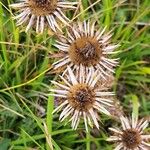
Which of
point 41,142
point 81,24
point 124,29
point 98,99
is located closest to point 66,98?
point 98,99

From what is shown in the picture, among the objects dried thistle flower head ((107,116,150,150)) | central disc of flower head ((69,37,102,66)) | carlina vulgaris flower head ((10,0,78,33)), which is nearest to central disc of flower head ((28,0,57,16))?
carlina vulgaris flower head ((10,0,78,33))

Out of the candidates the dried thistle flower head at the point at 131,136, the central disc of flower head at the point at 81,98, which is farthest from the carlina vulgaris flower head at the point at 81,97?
the dried thistle flower head at the point at 131,136

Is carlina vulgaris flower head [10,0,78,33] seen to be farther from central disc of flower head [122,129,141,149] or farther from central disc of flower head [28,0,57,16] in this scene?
central disc of flower head [122,129,141,149]

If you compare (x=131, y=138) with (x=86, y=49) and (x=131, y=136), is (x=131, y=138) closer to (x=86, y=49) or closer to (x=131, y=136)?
(x=131, y=136)

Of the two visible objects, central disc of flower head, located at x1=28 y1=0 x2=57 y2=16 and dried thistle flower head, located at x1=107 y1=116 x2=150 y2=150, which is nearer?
central disc of flower head, located at x1=28 y1=0 x2=57 y2=16

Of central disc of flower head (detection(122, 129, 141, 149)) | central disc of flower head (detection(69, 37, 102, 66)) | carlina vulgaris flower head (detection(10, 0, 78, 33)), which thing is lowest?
central disc of flower head (detection(122, 129, 141, 149))

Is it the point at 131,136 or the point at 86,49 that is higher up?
the point at 86,49

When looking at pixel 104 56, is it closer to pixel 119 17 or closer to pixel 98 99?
pixel 98 99

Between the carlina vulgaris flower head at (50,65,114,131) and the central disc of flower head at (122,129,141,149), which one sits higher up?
the carlina vulgaris flower head at (50,65,114,131)

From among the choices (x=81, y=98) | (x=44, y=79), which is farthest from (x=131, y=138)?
(x=44, y=79)
